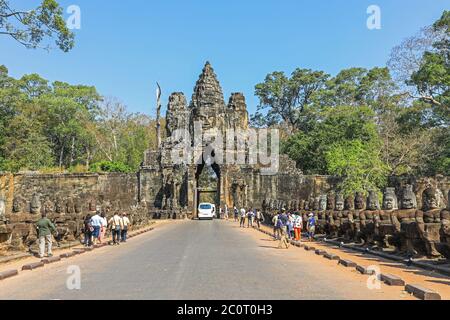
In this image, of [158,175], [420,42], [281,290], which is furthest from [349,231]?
[158,175]

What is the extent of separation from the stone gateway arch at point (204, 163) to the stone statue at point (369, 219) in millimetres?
31674

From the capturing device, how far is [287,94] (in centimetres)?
7419

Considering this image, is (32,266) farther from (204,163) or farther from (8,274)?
(204,163)

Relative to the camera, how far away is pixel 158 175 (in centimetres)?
5381

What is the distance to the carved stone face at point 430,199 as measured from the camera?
13758 millimetres

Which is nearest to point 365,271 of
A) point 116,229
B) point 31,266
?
point 31,266

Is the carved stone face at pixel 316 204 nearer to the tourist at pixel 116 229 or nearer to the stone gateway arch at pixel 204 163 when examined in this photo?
the tourist at pixel 116 229

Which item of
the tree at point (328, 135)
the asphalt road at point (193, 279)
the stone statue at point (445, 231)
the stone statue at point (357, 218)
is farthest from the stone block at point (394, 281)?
the tree at point (328, 135)

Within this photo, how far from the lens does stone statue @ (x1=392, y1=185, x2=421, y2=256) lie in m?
14.5

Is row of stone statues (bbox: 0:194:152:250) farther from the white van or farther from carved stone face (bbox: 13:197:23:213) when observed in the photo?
the white van

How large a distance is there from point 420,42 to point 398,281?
109 feet

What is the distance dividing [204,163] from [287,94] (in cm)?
2393

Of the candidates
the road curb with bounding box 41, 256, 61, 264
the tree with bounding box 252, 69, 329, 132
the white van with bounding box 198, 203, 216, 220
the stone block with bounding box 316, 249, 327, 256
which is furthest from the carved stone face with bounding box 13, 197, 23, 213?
the tree with bounding box 252, 69, 329, 132
